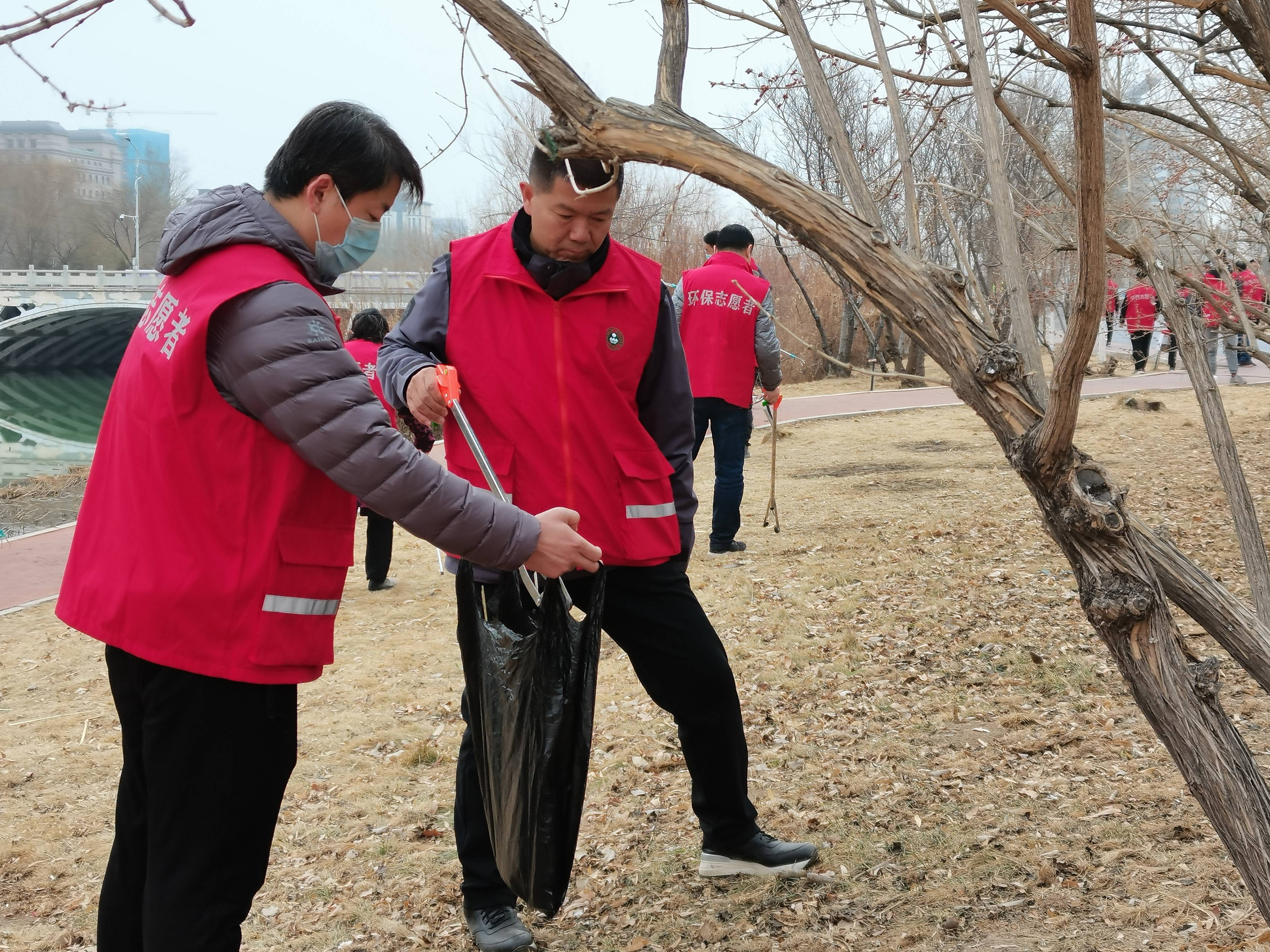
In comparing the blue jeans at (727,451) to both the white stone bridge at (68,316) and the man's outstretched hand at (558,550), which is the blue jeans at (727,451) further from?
the white stone bridge at (68,316)

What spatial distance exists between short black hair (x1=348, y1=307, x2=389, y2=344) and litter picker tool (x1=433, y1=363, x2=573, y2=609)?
4792mm

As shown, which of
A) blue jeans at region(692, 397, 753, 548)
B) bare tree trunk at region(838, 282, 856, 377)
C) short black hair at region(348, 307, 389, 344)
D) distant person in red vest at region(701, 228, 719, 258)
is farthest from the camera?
bare tree trunk at region(838, 282, 856, 377)

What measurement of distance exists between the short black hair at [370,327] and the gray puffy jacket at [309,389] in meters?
5.26

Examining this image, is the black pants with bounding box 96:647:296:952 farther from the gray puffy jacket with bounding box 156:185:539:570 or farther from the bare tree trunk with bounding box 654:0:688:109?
the bare tree trunk with bounding box 654:0:688:109

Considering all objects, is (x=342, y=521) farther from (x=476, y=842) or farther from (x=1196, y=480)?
(x=1196, y=480)

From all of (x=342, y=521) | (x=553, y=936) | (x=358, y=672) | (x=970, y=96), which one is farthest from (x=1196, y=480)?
(x=342, y=521)

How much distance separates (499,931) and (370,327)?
5.16 meters

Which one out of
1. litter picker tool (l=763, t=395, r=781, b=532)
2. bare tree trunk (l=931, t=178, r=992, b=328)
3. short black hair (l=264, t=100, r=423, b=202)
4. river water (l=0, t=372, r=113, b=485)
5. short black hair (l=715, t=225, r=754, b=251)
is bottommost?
river water (l=0, t=372, r=113, b=485)

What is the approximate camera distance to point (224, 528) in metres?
1.85

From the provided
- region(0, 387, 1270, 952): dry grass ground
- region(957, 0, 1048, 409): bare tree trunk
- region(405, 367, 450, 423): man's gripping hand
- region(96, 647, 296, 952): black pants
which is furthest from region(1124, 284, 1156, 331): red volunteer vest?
region(96, 647, 296, 952): black pants

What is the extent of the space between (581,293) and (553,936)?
1.65 metres

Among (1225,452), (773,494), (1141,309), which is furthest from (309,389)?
(1141,309)

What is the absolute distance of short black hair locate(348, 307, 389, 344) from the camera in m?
7.18

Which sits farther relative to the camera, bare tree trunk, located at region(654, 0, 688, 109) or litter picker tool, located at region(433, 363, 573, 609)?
litter picker tool, located at region(433, 363, 573, 609)
